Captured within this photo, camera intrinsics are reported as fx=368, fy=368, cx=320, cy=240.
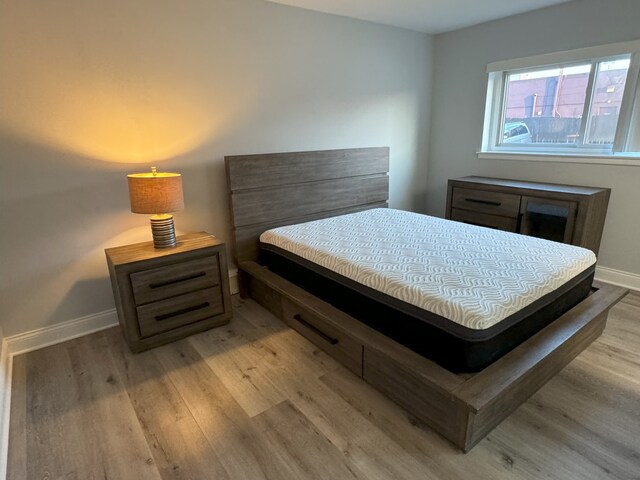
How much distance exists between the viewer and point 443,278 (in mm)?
1791

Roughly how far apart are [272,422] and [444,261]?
1.20m

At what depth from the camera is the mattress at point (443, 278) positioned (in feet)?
5.08

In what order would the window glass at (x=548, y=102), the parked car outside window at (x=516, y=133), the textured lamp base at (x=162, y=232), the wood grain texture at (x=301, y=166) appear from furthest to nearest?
the parked car outside window at (x=516, y=133) < the window glass at (x=548, y=102) < the wood grain texture at (x=301, y=166) < the textured lamp base at (x=162, y=232)

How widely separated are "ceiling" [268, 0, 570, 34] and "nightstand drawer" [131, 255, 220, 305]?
79.5 inches

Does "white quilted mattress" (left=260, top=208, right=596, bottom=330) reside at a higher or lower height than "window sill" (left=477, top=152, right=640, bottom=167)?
lower

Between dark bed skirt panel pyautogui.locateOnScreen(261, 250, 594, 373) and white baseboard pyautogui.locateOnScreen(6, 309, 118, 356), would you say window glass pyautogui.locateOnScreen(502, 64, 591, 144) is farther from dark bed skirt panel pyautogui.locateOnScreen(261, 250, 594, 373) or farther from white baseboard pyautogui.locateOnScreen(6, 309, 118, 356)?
white baseboard pyautogui.locateOnScreen(6, 309, 118, 356)

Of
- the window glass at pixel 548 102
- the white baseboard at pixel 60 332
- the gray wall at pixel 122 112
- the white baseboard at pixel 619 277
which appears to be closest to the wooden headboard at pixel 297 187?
the gray wall at pixel 122 112

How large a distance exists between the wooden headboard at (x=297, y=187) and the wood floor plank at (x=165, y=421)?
1.05 metres

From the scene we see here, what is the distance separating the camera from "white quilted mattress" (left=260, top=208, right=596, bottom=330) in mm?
1603

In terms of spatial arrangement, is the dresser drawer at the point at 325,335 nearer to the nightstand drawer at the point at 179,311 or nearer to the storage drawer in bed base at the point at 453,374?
the storage drawer in bed base at the point at 453,374

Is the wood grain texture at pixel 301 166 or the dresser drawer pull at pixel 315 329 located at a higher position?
the wood grain texture at pixel 301 166

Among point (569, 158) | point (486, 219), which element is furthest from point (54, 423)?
point (569, 158)

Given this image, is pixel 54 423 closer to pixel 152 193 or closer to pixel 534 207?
pixel 152 193

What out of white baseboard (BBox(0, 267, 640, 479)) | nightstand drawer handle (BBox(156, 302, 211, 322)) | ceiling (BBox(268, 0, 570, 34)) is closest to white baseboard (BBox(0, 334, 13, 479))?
white baseboard (BBox(0, 267, 640, 479))
